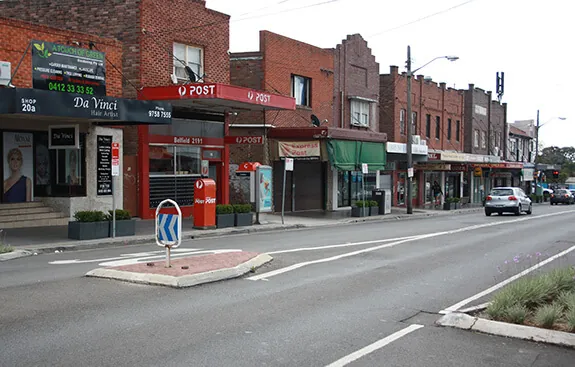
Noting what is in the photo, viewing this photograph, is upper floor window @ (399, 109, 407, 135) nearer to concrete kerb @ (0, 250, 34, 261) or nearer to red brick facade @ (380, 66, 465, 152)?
red brick facade @ (380, 66, 465, 152)

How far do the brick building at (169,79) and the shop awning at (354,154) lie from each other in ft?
19.4

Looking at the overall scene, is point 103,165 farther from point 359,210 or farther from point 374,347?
point 374,347

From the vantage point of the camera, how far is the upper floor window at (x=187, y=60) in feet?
74.3

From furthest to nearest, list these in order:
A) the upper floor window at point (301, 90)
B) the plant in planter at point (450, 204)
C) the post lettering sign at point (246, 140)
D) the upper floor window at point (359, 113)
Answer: the plant in planter at point (450, 204) → the upper floor window at point (359, 113) → the upper floor window at point (301, 90) → the post lettering sign at point (246, 140)

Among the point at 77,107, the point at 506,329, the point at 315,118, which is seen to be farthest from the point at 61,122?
the point at 506,329

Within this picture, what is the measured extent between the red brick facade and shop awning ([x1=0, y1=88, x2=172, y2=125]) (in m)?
22.6

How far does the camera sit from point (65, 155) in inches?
760

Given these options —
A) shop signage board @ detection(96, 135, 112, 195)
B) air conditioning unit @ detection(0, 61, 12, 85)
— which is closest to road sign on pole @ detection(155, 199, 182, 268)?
air conditioning unit @ detection(0, 61, 12, 85)

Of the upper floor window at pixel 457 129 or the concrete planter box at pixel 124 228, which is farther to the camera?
the upper floor window at pixel 457 129

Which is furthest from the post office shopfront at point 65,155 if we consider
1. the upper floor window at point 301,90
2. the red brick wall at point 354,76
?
the red brick wall at point 354,76

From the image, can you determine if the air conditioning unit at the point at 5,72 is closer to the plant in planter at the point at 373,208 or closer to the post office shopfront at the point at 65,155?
the post office shopfront at the point at 65,155

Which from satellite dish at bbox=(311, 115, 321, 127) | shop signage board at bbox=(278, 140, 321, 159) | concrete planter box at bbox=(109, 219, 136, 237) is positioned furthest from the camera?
satellite dish at bbox=(311, 115, 321, 127)

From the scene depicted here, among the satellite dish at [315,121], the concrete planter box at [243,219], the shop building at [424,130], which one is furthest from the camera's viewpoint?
the shop building at [424,130]

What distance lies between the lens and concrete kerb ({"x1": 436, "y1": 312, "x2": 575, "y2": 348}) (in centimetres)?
641
